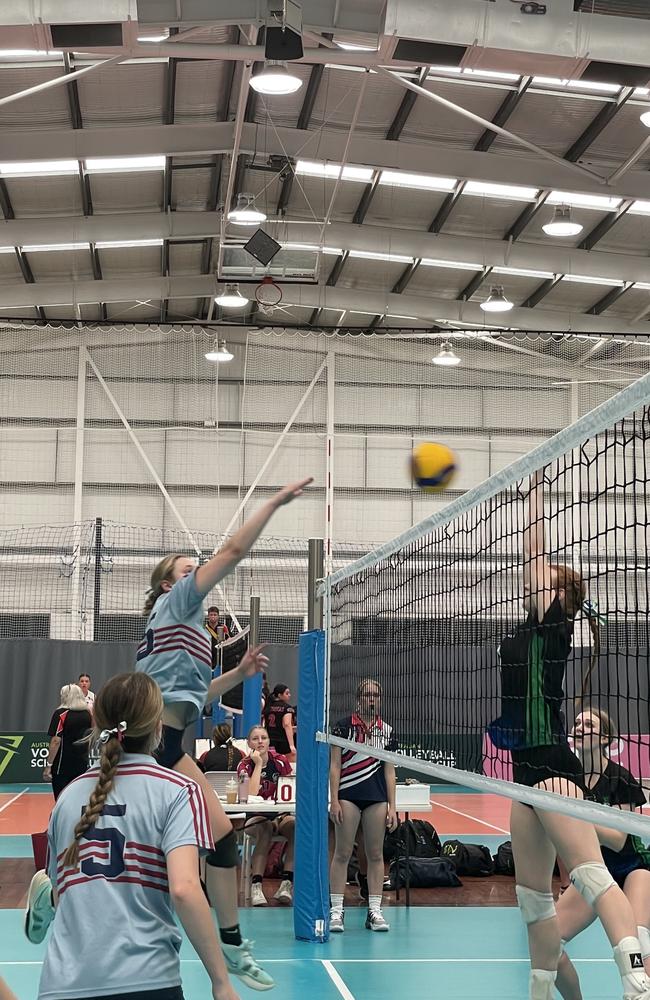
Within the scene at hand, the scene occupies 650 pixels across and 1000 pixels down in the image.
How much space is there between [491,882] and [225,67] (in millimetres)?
10896

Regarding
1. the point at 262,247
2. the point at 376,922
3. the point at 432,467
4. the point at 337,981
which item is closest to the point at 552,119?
the point at 262,247

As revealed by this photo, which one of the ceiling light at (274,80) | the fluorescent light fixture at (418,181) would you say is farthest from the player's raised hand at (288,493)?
the fluorescent light fixture at (418,181)

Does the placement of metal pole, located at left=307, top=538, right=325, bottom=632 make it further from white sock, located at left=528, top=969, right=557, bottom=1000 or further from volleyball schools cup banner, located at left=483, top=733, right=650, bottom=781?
white sock, located at left=528, top=969, right=557, bottom=1000

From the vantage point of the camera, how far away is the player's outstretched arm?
142 inches

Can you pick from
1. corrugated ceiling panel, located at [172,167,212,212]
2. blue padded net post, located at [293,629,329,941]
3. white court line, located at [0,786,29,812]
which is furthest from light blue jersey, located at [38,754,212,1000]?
corrugated ceiling panel, located at [172,167,212,212]

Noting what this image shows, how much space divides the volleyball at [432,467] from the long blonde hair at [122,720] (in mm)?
5639

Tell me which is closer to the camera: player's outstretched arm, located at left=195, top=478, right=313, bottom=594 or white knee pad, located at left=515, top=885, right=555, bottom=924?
player's outstretched arm, located at left=195, top=478, right=313, bottom=594

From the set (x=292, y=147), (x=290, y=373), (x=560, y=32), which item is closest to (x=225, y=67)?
(x=292, y=147)

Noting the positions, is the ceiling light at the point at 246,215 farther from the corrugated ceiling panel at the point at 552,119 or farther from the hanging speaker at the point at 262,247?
the corrugated ceiling panel at the point at 552,119

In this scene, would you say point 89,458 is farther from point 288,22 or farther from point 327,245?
point 288,22

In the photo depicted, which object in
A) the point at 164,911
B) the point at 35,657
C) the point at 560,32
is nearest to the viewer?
the point at 164,911

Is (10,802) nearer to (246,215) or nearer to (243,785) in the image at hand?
(243,785)

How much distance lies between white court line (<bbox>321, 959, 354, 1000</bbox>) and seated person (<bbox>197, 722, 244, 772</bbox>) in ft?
10.3

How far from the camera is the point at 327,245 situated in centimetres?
1992
